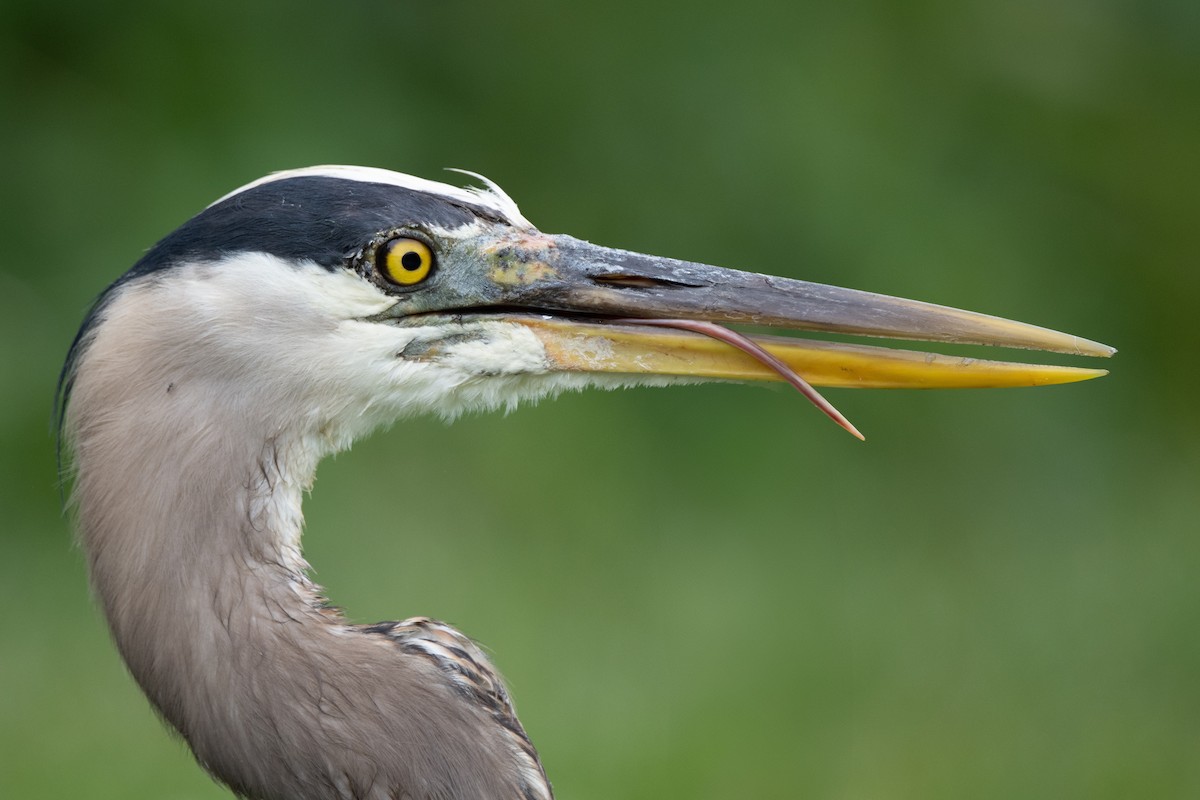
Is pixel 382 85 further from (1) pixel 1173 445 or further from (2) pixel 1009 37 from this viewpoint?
(1) pixel 1173 445

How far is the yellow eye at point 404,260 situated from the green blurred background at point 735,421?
6.21 ft

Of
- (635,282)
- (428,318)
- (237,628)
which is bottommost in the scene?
(237,628)

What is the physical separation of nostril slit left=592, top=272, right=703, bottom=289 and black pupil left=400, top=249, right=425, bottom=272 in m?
0.25

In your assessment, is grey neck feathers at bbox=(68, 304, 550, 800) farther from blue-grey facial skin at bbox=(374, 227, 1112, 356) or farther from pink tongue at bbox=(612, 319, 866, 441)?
pink tongue at bbox=(612, 319, 866, 441)

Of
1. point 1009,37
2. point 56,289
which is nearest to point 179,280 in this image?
point 56,289

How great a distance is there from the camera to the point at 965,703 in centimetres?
370

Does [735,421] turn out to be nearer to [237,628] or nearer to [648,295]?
[648,295]

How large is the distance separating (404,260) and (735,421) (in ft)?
8.87

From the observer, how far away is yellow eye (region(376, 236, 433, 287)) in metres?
1.71

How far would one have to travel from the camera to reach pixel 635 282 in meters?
1.83

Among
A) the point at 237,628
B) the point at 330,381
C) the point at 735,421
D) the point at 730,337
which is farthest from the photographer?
the point at 735,421

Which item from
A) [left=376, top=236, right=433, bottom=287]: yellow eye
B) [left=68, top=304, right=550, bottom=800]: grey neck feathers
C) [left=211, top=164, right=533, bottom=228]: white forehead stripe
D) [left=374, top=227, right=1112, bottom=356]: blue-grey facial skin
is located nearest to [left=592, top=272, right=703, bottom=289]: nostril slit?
[left=374, top=227, right=1112, bottom=356]: blue-grey facial skin

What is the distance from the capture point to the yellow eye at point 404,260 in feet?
5.59

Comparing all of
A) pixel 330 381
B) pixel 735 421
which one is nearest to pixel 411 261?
pixel 330 381
